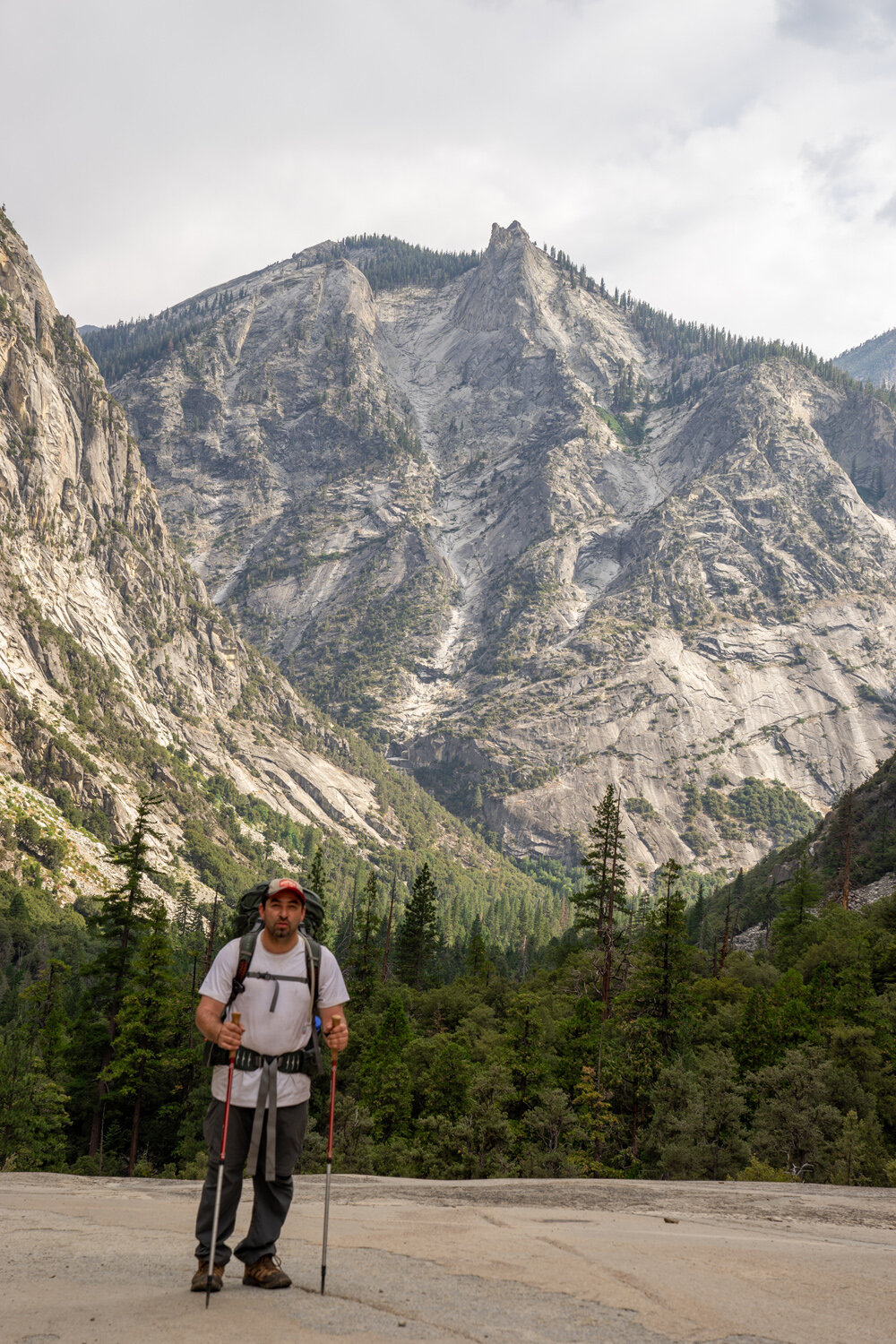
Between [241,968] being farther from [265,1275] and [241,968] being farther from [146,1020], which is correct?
[146,1020]

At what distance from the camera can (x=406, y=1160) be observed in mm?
28516

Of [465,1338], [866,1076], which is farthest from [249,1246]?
[866,1076]

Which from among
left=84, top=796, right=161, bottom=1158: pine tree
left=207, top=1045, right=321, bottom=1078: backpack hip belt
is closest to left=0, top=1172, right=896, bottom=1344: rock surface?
left=207, top=1045, right=321, bottom=1078: backpack hip belt

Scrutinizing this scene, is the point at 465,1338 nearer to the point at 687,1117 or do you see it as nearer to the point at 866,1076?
the point at 687,1117

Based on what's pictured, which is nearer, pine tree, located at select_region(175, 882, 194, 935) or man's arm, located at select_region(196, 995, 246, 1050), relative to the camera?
man's arm, located at select_region(196, 995, 246, 1050)

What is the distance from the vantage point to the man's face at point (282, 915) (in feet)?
20.3

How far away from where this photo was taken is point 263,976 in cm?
616

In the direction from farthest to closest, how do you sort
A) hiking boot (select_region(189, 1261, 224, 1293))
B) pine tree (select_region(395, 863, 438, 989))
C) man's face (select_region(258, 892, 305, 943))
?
pine tree (select_region(395, 863, 438, 989))
man's face (select_region(258, 892, 305, 943))
hiking boot (select_region(189, 1261, 224, 1293))

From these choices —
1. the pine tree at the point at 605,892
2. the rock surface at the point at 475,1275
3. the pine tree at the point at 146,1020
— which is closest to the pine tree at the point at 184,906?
the pine tree at the point at 146,1020

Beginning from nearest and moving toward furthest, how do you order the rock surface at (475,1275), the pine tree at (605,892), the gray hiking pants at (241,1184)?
the rock surface at (475,1275), the gray hiking pants at (241,1184), the pine tree at (605,892)

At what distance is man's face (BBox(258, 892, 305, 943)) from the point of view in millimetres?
6191

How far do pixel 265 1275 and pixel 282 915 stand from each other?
2.20 m

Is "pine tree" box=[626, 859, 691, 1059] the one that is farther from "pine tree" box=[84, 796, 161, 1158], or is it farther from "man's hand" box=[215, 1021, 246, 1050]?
"man's hand" box=[215, 1021, 246, 1050]

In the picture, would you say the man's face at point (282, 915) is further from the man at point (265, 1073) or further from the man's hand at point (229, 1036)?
the man's hand at point (229, 1036)
